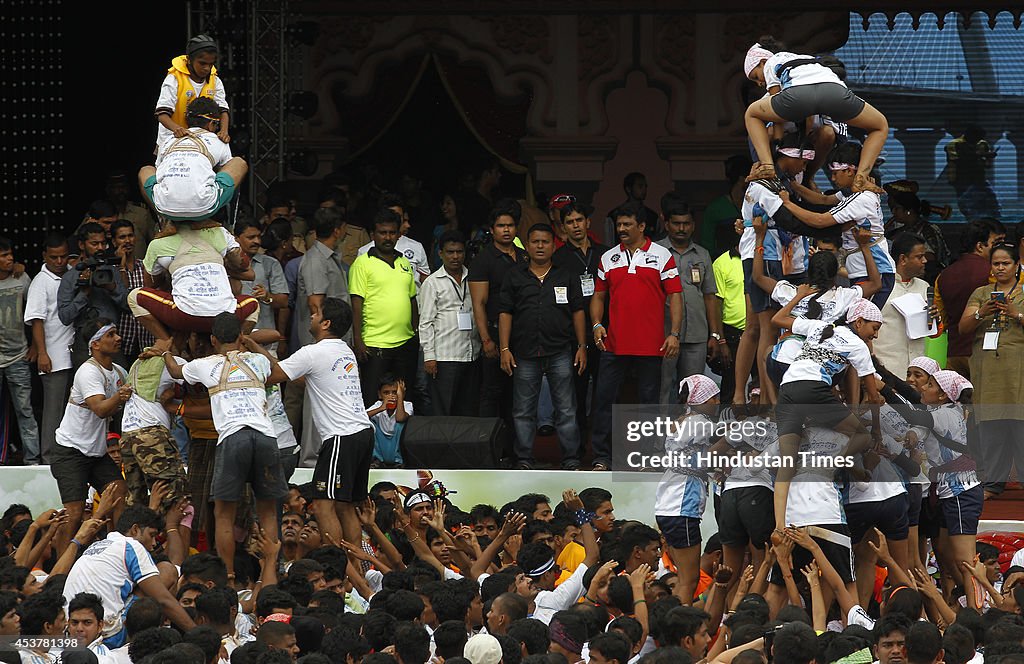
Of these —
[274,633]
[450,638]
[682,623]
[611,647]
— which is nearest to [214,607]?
[274,633]

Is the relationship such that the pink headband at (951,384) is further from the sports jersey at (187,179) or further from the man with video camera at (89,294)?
the man with video camera at (89,294)

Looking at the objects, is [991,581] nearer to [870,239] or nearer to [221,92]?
[870,239]

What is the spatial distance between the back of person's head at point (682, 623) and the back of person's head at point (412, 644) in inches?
42.5

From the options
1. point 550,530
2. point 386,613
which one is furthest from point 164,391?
point 386,613

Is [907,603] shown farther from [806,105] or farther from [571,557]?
[806,105]

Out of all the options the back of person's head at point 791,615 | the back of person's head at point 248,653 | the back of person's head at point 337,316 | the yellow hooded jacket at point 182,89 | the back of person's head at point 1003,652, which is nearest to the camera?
the back of person's head at point 1003,652

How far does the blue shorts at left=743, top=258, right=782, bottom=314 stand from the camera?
930 cm

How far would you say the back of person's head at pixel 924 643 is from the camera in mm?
6867

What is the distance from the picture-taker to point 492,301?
11758 mm

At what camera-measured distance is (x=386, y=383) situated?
11430 mm

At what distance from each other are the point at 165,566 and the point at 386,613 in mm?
1908

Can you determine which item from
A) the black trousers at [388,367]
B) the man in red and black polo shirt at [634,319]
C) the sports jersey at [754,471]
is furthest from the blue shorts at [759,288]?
the black trousers at [388,367]

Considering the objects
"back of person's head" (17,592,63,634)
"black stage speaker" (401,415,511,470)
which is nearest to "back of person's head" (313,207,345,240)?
"black stage speaker" (401,415,511,470)

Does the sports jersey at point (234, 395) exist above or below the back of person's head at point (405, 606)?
above
